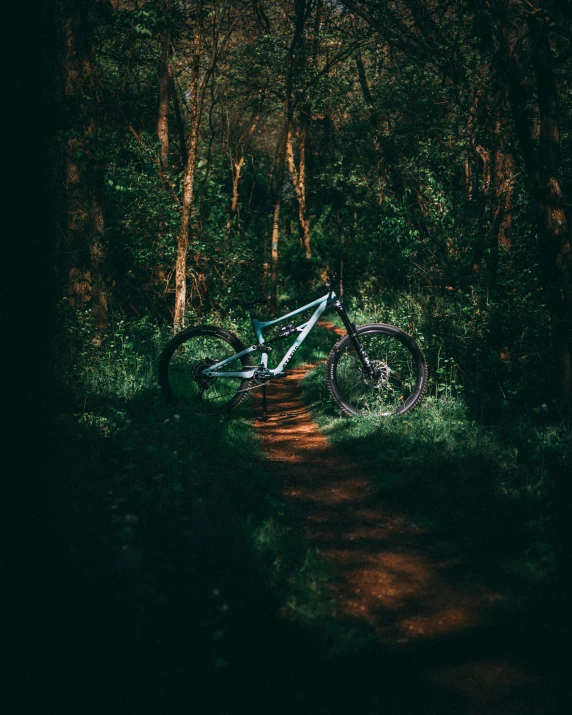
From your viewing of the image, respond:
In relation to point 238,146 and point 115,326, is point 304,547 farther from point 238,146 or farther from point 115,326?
point 238,146

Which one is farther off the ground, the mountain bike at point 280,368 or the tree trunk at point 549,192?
the tree trunk at point 549,192

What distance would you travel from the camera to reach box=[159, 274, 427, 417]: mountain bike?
262 inches

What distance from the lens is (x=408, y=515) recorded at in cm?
434

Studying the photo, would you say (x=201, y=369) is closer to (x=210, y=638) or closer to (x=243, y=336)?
(x=210, y=638)

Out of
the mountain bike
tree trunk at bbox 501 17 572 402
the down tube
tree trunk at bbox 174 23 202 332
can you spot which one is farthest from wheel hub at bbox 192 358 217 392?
tree trunk at bbox 174 23 202 332

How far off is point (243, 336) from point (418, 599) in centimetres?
956

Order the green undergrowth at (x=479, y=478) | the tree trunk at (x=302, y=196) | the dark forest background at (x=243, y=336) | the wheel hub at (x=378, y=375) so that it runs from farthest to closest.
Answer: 1. the tree trunk at (x=302, y=196)
2. the wheel hub at (x=378, y=375)
3. the green undergrowth at (x=479, y=478)
4. the dark forest background at (x=243, y=336)

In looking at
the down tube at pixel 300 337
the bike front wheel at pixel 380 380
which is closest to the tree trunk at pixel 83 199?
the down tube at pixel 300 337

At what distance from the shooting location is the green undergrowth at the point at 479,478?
355 centimetres

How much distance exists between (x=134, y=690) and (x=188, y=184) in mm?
9540

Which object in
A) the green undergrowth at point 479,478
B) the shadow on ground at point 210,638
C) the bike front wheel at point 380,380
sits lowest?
the shadow on ground at point 210,638

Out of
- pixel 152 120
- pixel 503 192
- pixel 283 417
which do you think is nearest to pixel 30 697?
pixel 283 417

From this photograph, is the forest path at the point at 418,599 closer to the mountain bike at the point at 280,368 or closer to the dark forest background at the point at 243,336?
the dark forest background at the point at 243,336

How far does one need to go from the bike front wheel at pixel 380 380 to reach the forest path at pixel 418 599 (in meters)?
1.42
